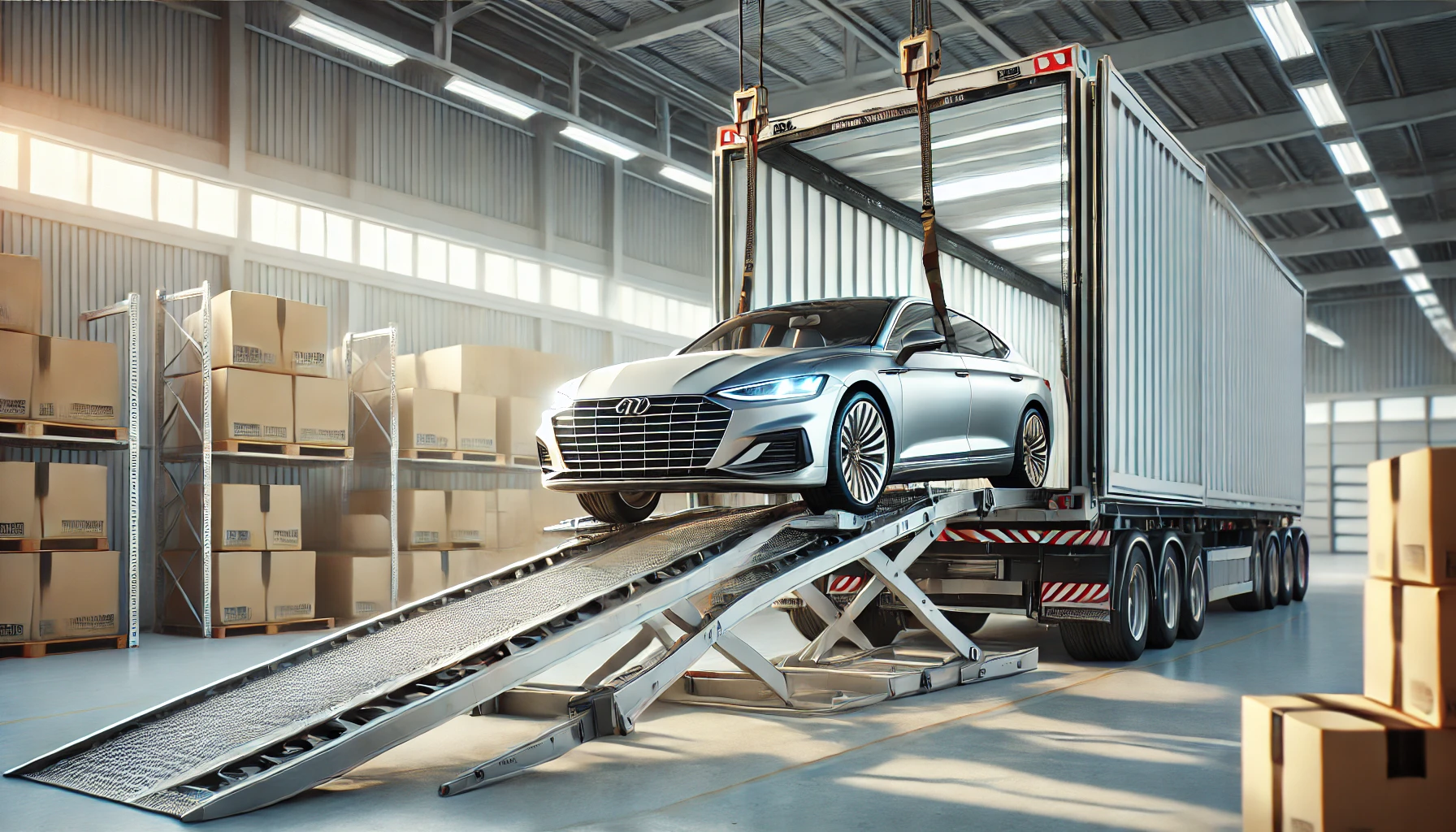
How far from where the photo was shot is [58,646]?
34.8 feet

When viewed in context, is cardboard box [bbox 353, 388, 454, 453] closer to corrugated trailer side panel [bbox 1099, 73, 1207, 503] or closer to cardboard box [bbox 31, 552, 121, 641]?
cardboard box [bbox 31, 552, 121, 641]

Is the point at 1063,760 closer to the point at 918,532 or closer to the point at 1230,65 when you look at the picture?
the point at 918,532

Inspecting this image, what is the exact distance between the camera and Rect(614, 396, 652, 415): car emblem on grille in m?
6.29

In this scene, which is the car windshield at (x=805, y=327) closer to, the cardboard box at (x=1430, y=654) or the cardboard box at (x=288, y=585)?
the cardboard box at (x=1430, y=654)

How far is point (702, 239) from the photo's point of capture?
22.1 metres

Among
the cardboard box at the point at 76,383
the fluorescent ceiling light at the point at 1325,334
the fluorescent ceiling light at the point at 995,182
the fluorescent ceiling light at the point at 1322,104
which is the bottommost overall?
the cardboard box at the point at 76,383

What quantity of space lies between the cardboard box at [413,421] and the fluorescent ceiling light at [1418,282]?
2159 cm

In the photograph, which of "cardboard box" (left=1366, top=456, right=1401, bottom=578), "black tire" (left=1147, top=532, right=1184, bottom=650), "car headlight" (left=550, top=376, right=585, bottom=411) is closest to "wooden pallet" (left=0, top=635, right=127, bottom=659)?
"car headlight" (left=550, top=376, right=585, bottom=411)

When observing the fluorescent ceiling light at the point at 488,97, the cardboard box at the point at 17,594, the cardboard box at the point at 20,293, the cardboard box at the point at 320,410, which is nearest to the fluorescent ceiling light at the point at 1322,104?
the fluorescent ceiling light at the point at 488,97

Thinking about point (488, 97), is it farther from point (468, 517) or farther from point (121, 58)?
point (468, 517)

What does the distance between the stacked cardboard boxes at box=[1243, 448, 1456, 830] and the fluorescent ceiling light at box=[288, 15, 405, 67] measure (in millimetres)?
11635

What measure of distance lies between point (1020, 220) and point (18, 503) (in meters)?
10.5

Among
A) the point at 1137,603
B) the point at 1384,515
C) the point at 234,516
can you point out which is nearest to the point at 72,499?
the point at 234,516

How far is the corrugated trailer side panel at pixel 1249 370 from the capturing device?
36.2ft
